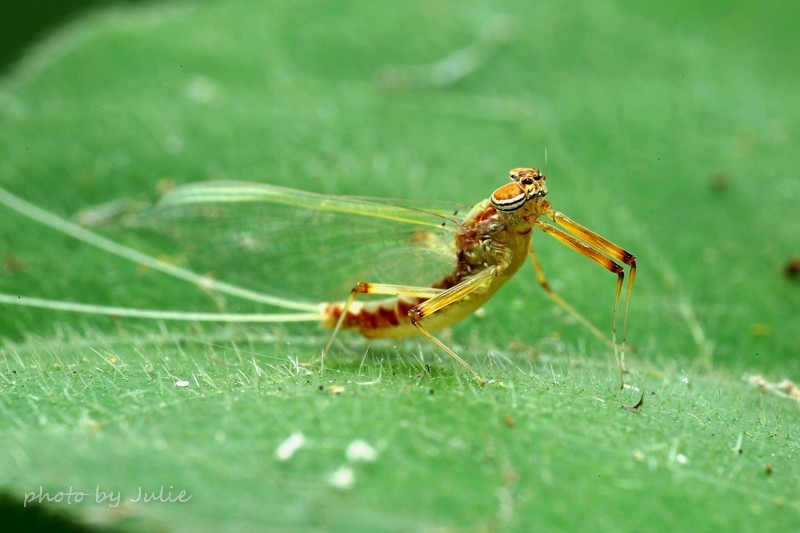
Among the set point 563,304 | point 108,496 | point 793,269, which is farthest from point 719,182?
point 108,496

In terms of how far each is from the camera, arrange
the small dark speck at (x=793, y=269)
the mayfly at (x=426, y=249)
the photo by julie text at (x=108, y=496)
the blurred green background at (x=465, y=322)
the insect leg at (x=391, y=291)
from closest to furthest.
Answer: the photo by julie text at (x=108, y=496), the blurred green background at (x=465, y=322), the mayfly at (x=426, y=249), the insect leg at (x=391, y=291), the small dark speck at (x=793, y=269)

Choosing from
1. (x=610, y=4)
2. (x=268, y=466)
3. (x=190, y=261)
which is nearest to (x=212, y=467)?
(x=268, y=466)

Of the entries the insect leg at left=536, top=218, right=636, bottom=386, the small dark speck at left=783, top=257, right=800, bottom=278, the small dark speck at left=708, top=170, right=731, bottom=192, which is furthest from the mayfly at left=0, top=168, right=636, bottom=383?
the small dark speck at left=708, top=170, right=731, bottom=192

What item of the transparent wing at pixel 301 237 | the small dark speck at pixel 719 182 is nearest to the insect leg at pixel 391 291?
the transparent wing at pixel 301 237

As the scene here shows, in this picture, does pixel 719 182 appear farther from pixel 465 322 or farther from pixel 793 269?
pixel 465 322

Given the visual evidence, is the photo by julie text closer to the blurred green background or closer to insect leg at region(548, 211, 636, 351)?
the blurred green background

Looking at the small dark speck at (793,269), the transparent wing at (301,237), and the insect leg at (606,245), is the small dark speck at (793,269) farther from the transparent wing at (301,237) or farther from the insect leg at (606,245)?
the transparent wing at (301,237)

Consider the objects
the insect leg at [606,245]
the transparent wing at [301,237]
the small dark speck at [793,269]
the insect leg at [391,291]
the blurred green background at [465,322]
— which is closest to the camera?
the blurred green background at [465,322]

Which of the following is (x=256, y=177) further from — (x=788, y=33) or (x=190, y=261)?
(x=788, y=33)
